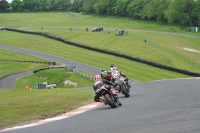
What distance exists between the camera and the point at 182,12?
334 feet

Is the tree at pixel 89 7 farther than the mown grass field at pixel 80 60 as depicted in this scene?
Yes

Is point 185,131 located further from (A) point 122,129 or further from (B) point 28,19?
(B) point 28,19

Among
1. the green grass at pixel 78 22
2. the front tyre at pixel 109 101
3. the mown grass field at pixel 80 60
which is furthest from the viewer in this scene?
the green grass at pixel 78 22

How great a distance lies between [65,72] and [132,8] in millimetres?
81479

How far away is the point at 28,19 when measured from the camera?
134000mm

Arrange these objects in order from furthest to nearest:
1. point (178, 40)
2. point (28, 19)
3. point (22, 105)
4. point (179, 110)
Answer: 1. point (28, 19)
2. point (178, 40)
3. point (22, 105)
4. point (179, 110)

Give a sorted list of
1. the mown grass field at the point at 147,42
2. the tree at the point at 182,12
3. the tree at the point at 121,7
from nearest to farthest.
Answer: the mown grass field at the point at 147,42
the tree at the point at 182,12
the tree at the point at 121,7

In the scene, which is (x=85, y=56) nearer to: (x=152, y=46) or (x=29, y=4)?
(x=152, y=46)

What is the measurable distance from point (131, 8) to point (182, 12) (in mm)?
25637

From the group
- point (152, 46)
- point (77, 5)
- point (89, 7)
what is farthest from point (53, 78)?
point (77, 5)

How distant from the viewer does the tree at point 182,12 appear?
101 meters

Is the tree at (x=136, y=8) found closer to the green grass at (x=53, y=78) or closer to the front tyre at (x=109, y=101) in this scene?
the green grass at (x=53, y=78)

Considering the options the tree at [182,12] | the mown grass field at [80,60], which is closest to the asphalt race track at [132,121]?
the mown grass field at [80,60]

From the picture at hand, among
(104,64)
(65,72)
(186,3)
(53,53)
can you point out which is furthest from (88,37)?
(186,3)
